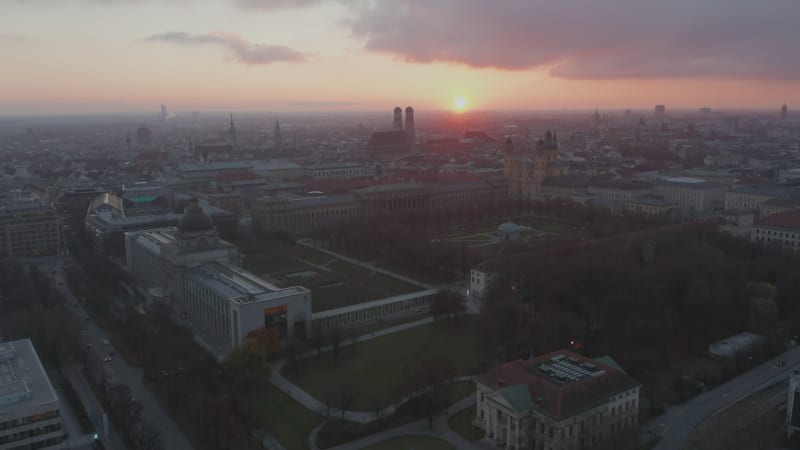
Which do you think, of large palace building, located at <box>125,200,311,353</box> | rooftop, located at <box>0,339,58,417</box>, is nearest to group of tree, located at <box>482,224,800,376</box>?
large palace building, located at <box>125,200,311,353</box>

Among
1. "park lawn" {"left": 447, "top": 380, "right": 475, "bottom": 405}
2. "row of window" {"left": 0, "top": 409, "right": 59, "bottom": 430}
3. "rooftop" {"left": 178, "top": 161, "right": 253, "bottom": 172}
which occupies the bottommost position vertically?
"park lawn" {"left": 447, "top": 380, "right": 475, "bottom": 405}

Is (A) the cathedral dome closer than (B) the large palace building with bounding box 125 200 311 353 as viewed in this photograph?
No

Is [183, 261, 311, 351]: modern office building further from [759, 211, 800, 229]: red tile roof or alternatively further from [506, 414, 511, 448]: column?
[759, 211, 800, 229]: red tile roof

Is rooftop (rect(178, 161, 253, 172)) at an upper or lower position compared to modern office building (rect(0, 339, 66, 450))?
upper

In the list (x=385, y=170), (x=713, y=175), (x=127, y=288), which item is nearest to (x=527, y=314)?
(x=127, y=288)

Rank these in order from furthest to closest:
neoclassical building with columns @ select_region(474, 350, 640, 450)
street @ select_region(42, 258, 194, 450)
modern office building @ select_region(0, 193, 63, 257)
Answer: modern office building @ select_region(0, 193, 63, 257)
street @ select_region(42, 258, 194, 450)
neoclassical building with columns @ select_region(474, 350, 640, 450)

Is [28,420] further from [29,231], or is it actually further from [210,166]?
[210,166]
